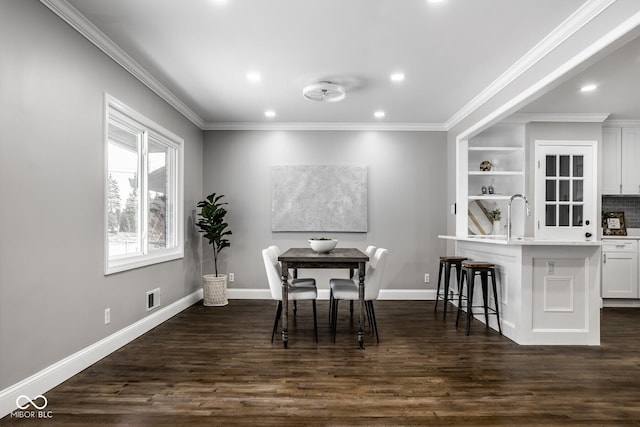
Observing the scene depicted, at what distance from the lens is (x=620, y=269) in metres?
5.37

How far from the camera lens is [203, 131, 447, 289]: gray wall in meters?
5.79

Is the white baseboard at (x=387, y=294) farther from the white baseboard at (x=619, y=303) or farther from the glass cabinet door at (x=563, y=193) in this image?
the white baseboard at (x=619, y=303)

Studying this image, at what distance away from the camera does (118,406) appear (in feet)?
7.75

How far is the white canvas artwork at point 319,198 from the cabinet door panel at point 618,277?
3.35 m

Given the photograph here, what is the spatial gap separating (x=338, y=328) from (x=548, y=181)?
3.55 meters

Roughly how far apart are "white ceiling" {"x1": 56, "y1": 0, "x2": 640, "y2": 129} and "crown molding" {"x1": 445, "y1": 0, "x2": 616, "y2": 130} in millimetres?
41

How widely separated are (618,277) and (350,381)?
469 cm

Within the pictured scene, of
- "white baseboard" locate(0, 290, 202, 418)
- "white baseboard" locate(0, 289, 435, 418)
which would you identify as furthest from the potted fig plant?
"white baseboard" locate(0, 290, 202, 418)

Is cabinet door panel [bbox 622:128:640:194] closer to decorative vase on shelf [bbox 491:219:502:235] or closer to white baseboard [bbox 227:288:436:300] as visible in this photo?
decorative vase on shelf [bbox 491:219:502:235]

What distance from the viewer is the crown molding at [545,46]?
259 cm

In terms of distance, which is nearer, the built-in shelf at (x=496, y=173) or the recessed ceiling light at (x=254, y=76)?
the recessed ceiling light at (x=254, y=76)

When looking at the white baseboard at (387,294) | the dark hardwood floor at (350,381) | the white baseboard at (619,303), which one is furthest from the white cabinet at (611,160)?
the white baseboard at (387,294)

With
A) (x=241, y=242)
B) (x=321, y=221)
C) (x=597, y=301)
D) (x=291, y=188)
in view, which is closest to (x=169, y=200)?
(x=241, y=242)

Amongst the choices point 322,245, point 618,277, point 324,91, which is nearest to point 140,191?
point 322,245
